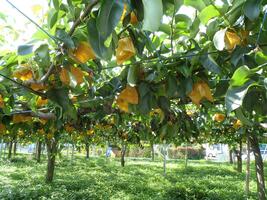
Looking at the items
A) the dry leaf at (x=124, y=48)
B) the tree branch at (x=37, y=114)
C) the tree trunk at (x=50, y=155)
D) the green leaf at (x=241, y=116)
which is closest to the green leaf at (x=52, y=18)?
the dry leaf at (x=124, y=48)

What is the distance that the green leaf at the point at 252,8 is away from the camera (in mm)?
765

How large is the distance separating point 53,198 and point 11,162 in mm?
9850

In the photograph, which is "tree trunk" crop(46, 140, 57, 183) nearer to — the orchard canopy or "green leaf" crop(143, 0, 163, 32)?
the orchard canopy

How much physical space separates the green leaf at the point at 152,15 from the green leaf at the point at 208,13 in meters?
0.46

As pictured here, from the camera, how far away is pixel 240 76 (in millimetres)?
817

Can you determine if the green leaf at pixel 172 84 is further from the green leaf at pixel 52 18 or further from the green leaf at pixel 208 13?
the green leaf at pixel 52 18

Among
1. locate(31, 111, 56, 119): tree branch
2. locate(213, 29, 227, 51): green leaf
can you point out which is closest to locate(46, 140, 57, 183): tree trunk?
locate(31, 111, 56, 119): tree branch

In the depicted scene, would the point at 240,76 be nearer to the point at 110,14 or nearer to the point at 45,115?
the point at 110,14

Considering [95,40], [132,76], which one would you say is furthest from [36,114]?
[95,40]

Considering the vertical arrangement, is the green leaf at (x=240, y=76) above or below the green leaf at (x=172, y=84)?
below

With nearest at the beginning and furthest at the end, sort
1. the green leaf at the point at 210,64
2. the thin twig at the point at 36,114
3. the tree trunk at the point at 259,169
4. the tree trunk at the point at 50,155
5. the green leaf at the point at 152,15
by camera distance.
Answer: the green leaf at the point at 152,15, the green leaf at the point at 210,64, the thin twig at the point at 36,114, the tree trunk at the point at 259,169, the tree trunk at the point at 50,155

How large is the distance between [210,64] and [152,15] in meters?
0.56

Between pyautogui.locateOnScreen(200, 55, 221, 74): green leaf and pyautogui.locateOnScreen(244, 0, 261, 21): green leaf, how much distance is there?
28 centimetres

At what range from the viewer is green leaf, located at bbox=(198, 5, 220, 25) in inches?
37.7
